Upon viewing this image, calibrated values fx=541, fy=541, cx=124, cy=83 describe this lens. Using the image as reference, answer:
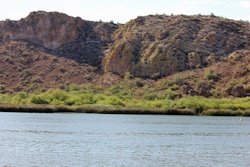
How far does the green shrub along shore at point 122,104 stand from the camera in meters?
71.2

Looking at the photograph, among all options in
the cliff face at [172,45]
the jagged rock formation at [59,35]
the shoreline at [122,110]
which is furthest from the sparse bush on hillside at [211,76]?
the jagged rock formation at [59,35]

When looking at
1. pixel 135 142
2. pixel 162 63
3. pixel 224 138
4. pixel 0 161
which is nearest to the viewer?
pixel 0 161

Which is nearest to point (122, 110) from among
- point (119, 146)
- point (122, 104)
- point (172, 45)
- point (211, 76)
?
point (122, 104)

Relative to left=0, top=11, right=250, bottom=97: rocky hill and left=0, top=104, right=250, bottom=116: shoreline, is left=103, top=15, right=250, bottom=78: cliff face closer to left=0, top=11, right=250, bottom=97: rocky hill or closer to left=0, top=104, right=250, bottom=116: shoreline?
left=0, top=11, right=250, bottom=97: rocky hill

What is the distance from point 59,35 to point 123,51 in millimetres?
16852

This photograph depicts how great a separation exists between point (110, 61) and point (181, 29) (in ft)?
49.8

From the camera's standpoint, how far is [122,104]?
252ft

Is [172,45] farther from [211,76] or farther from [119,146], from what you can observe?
[119,146]

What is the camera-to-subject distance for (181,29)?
331 ft

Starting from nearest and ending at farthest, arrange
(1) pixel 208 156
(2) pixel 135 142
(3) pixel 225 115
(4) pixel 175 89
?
(1) pixel 208 156 < (2) pixel 135 142 < (3) pixel 225 115 < (4) pixel 175 89

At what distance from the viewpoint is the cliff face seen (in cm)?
9431

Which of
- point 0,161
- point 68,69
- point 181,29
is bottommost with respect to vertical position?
point 0,161

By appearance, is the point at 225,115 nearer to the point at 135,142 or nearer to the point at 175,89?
the point at 175,89

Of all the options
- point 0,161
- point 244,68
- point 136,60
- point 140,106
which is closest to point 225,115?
point 140,106
